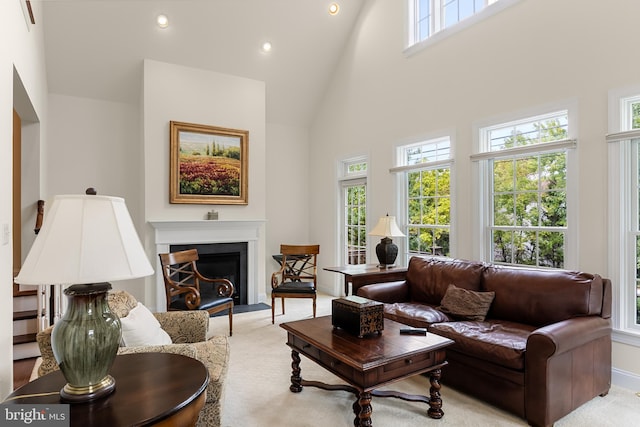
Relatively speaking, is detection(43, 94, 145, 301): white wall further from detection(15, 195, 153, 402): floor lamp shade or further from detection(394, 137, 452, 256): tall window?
detection(15, 195, 153, 402): floor lamp shade

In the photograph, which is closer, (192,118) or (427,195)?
(427,195)

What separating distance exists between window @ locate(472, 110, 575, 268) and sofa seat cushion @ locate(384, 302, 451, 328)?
114 centimetres

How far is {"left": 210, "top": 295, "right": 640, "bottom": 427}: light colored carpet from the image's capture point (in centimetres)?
244

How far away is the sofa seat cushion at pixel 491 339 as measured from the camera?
2.48 m

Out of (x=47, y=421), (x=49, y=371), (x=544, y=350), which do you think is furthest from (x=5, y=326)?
(x=544, y=350)

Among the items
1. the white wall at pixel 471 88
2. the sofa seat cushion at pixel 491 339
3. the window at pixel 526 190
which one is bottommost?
the sofa seat cushion at pixel 491 339

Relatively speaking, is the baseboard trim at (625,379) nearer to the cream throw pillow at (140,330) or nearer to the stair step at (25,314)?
the cream throw pillow at (140,330)

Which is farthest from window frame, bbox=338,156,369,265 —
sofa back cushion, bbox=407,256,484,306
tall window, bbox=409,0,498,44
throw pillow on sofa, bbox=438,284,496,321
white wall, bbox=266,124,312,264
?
throw pillow on sofa, bbox=438,284,496,321

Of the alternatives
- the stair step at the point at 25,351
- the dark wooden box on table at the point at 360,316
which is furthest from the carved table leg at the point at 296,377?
the stair step at the point at 25,351

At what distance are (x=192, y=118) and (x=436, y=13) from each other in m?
3.57

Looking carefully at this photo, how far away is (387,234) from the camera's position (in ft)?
14.7

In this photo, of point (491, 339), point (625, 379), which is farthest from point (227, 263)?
point (625, 379)

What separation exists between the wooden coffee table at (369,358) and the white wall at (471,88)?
1.73 meters

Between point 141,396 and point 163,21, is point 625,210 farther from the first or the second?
point 163,21
